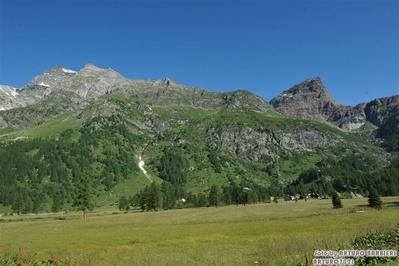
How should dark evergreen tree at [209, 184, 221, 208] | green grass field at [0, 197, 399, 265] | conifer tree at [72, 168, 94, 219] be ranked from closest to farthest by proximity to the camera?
1. green grass field at [0, 197, 399, 265]
2. conifer tree at [72, 168, 94, 219]
3. dark evergreen tree at [209, 184, 221, 208]

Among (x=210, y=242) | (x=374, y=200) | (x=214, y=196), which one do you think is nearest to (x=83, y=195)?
(x=214, y=196)

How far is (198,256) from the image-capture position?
72.5 feet

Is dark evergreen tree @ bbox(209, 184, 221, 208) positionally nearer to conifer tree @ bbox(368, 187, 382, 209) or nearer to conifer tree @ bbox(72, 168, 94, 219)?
conifer tree @ bbox(72, 168, 94, 219)

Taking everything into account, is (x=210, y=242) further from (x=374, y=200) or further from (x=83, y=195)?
(x=83, y=195)

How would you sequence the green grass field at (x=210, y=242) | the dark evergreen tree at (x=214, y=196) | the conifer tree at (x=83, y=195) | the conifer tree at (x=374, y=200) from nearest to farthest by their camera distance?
the green grass field at (x=210, y=242), the conifer tree at (x=374, y=200), the conifer tree at (x=83, y=195), the dark evergreen tree at (x=214, y=196)

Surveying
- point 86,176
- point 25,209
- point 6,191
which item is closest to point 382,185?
point 86,176

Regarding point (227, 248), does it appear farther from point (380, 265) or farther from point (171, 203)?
point (171, 203)

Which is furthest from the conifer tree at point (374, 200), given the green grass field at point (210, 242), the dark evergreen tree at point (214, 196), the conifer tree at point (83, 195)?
the conifer tree at point (83, 195)

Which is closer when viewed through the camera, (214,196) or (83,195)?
(83,195)

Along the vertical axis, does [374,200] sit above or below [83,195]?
below

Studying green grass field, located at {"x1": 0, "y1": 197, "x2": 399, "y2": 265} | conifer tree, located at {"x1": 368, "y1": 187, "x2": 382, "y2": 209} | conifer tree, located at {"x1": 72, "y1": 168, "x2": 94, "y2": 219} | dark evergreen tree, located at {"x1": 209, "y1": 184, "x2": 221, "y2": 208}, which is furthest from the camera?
dark evergreen tree, located at {"x1": 209, "y1": 184, "x2": 221, "y2": 208}

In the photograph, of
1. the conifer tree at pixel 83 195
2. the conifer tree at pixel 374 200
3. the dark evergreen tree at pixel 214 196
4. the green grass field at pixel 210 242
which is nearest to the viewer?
the green grass field at pixel 210 242

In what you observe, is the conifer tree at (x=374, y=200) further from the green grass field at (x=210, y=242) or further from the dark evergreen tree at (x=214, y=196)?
the dark evergreen tree at (x=214, y=196)

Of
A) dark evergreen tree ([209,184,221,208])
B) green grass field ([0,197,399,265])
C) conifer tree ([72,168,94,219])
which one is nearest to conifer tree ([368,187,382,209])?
green grass field ([0,197,399,265])
